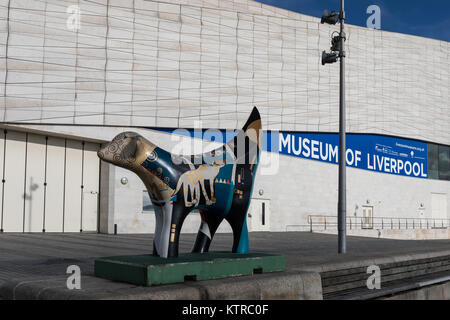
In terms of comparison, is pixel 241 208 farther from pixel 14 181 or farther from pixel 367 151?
pixel 367 151

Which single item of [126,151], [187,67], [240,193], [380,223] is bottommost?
[380,223]

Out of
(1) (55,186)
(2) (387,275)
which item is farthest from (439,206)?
(2) (387,275)

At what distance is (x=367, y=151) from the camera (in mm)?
36719

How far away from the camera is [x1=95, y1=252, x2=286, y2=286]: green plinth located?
16.2ft

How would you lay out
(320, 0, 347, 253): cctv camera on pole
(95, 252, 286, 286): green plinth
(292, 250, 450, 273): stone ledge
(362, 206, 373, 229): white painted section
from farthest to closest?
(362, 206, 373, 229): white painted section
(320, 0, 347, 253): cctv camera on pole
(292, 250, 450, 273): stone ledge
(95, 252, 286, 286): green plinth

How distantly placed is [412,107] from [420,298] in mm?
35153

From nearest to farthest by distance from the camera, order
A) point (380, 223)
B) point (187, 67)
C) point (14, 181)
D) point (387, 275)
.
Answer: point (387, 275) → point (14, 181) → point (187, 67) → point (380, 223)

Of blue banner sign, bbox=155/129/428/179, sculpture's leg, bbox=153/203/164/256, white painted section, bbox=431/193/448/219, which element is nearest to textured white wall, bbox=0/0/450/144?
blue banner sign, bbox=155/129/428/179

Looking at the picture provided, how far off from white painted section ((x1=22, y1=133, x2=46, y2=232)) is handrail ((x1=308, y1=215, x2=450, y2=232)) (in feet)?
59.7

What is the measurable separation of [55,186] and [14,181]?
6.67 ft

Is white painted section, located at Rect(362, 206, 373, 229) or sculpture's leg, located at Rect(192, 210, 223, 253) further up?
sculpture's leg, located at Rect(192, 210, 223, 253)

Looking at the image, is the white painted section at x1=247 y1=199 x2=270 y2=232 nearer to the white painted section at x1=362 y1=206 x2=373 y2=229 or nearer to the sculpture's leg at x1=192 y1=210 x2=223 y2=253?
the white painted section at x1=362 y1=206 x2=373 y2=229

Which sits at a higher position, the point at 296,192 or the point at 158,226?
the point at 296,192

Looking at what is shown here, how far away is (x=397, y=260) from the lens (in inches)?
348
